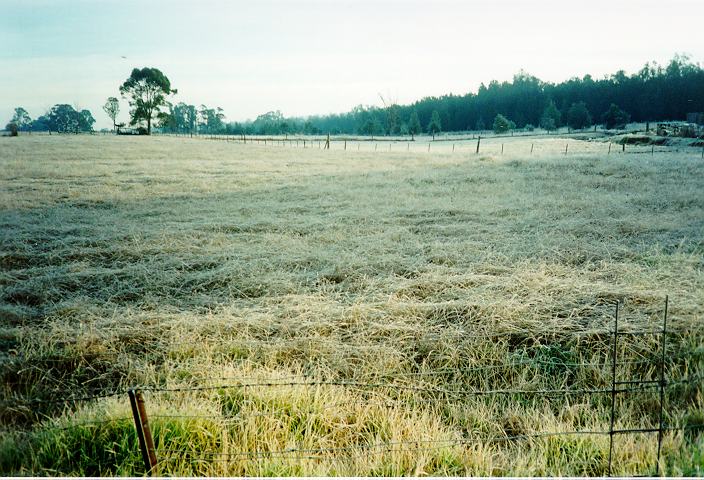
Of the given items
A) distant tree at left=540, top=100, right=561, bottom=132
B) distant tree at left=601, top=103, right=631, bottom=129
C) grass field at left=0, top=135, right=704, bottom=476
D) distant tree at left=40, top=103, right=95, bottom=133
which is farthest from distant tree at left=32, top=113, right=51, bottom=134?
distant tree at left=540, top=100, right=561, bottom=132

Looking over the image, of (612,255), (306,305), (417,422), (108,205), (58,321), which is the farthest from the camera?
(108,205)

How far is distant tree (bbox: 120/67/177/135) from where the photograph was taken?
866 centimetres

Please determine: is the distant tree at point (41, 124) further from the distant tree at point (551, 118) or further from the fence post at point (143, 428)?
the distant tree at point (551, 118)

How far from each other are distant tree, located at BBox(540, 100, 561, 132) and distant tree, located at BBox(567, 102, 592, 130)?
90.9 inches

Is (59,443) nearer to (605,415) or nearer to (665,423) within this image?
(605,415)

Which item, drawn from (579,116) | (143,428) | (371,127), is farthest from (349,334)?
(371,127)

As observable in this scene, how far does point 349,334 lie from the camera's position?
409 cm

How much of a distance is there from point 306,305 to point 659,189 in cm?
1028

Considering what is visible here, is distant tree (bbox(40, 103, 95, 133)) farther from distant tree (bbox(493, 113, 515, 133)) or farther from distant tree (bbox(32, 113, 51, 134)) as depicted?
distant tree (bbox(493, 113, 515, 133))

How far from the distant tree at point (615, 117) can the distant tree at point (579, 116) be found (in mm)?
5424

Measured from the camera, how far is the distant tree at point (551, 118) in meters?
57.2

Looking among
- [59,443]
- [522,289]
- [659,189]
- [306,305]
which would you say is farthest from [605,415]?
[659,189]

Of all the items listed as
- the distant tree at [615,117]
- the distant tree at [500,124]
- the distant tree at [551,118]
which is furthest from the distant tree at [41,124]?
the distant tree at [551,118]

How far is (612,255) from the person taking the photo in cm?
596
